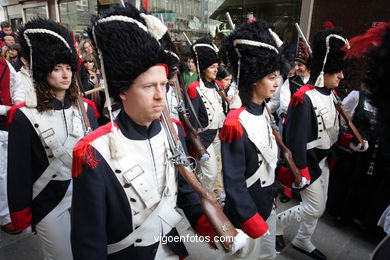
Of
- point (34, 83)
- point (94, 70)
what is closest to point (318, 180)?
Answer: point (34, 83)

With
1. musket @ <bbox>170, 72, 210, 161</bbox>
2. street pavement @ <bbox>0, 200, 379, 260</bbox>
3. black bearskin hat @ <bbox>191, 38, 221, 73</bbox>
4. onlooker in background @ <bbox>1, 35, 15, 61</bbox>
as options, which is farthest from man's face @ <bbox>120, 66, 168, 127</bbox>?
onlooker in background @ <bbox>1, 35, 15, 61</bbox>

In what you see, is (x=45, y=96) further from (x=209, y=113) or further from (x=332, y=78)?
(x=332, y=78)

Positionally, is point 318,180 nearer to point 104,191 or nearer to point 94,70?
point 104,191

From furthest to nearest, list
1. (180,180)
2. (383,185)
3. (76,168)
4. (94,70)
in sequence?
(94,70) → (383,185) → (180,180) → (76,168)

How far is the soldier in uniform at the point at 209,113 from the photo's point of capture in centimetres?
430

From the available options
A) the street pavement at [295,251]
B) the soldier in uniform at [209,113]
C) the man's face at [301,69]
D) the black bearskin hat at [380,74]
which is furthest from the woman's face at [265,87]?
the man's face at [301,69]

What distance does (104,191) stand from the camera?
1.49m

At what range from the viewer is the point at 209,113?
454cm

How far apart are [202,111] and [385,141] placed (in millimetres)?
3475

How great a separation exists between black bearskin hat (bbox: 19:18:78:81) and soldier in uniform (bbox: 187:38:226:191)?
219cm

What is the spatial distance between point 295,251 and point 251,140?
1.83m

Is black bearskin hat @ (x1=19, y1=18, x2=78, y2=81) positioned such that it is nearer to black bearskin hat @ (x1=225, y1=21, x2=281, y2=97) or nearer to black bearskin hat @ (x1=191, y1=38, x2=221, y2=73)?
black bearskin hat @ (x1=225, y1=21, x2=281, y2=97)

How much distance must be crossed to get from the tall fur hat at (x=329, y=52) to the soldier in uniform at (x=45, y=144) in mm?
2584

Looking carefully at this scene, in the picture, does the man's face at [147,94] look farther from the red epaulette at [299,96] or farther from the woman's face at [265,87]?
the red epaulette at [299,96]
